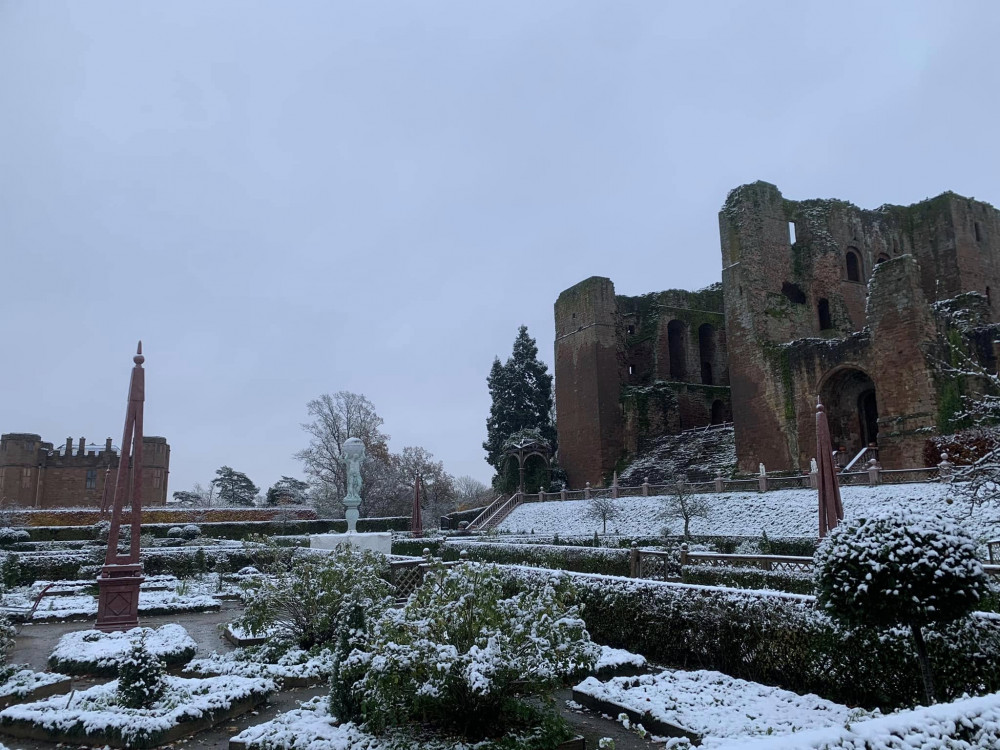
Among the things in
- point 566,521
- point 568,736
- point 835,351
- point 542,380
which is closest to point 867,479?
point 835,351

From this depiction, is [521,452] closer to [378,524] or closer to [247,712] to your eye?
[378,524]

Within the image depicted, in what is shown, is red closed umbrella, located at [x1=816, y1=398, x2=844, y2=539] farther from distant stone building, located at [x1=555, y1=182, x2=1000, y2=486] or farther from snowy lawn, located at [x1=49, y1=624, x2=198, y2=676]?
distant stone building, located at [x1=555, y1=182, x2=1000, y2=486]

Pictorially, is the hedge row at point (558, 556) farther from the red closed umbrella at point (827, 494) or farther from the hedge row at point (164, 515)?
the hedge row at point (164, 515)

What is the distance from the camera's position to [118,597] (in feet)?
32.6

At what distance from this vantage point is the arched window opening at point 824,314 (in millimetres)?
32656

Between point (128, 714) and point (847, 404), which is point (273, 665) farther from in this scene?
point (847, 404)

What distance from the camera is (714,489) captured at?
2473 centimetres

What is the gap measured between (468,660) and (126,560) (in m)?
7.92

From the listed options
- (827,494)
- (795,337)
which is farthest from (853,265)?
(827,494)

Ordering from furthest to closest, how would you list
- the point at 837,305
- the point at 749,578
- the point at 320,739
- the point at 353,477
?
1. the point at 837,305
2. the point at 353,477
3. the point at 749,578
4. the point at 320,739

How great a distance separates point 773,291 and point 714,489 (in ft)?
35.6

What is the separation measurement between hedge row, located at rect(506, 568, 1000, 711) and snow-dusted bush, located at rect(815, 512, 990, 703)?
1.25ft

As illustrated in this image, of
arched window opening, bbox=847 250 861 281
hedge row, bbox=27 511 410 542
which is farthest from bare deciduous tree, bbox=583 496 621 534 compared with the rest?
arched window opening, bbox=847 250 861 281

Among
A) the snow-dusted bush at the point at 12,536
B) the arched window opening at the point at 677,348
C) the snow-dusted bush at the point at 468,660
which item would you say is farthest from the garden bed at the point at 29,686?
the arched window opening at the point at 677,348
